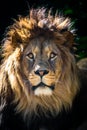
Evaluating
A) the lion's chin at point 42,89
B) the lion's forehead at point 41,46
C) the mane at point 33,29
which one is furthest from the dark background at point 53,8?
the lion's chin at point 42,89

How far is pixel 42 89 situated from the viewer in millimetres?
3562

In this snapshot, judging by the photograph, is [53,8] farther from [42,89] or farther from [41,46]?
[42,89]

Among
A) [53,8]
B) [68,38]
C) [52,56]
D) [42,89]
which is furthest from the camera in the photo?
[53,8]

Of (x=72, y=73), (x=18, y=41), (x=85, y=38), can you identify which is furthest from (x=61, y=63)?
(x=85, y=38)

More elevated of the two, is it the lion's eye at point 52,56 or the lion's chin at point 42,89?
the lion's eye at point 52,56

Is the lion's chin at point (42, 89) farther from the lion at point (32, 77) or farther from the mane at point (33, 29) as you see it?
the mane at point (33, 29)

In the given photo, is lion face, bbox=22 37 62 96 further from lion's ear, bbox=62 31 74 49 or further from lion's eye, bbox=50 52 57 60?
lion's ear, bbox=62 31 74 49

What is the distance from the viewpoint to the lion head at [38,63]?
12.1ft

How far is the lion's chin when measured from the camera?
11.7ft

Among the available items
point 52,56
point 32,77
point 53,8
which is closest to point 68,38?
point 52,56

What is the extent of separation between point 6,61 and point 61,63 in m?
0.40

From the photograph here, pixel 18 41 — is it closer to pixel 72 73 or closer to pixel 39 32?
pixel 39 32

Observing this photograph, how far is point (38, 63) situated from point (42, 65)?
5 centimetres

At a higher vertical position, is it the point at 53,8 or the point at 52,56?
the point at 53,8
